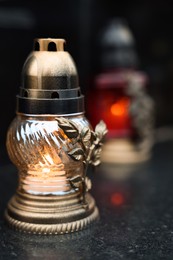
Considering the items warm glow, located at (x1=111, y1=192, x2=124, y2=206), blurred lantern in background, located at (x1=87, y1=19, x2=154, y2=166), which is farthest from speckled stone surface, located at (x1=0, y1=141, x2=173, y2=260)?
blurred lantern in background, located at (x1=87, y1=19, x2=154, y2=166)

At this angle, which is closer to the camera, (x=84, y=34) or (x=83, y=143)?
(x=83, y=143)

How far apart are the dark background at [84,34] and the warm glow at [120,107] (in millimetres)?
96

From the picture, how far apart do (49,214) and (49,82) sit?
8.8 inches

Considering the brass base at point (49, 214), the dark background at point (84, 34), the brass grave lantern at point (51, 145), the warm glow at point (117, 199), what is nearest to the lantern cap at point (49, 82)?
the brass grave lantern at point (51, 145)

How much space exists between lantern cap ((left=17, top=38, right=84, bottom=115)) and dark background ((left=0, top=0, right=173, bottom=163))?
0.43 metres

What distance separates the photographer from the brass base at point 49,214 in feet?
2.78

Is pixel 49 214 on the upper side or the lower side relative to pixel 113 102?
lower

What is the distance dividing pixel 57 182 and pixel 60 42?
0.24 meters

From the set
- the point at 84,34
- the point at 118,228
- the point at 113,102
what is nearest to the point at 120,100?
the point at 113,102

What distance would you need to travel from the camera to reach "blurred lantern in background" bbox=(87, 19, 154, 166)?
53.1 inches

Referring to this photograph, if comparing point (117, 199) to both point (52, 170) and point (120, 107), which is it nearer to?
point (52, 170)

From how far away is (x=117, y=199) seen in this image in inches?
41.8

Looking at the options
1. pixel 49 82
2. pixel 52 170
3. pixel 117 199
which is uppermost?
pixel 49 82

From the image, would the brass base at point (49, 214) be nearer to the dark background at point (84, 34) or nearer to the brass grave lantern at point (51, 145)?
the brass grave lantern at point (51, 145)
